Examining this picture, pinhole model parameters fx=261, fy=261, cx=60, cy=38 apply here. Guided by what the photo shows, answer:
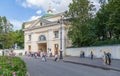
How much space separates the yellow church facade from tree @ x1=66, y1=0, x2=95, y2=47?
23.8ft

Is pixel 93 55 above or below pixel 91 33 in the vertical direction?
below

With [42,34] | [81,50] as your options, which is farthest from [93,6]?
[42,34]

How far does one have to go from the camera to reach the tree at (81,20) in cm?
5447

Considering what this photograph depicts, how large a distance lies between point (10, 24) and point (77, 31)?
23260 mm

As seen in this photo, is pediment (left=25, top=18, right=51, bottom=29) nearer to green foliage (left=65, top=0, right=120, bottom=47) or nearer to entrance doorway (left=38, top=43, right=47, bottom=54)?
entrance doorway (left=38, top=43, right=47, bottom=54)

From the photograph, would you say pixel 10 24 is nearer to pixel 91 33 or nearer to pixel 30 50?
pixel 30 50

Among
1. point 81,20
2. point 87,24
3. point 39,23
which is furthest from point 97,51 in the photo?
point 39,23

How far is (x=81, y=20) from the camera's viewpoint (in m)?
55.4

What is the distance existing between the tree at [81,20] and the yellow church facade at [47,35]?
7246mm

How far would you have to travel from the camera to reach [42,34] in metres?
74.6

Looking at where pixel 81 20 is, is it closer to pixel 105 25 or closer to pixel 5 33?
pixel 105 25

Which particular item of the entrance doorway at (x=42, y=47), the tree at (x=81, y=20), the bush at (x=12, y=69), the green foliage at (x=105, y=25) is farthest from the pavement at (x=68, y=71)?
the entrance doorway at (x=42, y=47)

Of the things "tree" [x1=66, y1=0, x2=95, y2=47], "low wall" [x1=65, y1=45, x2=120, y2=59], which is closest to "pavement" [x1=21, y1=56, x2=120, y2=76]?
"low wall" [x1=65, y1=45, x2=120, y2=59]

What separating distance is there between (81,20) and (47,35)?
1924cm
